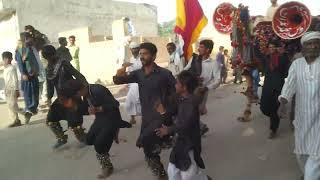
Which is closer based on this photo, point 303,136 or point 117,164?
point 303,136

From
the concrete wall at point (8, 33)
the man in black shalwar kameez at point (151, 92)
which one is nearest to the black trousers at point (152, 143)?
the man in black shalwar kameez at point (151, 92)

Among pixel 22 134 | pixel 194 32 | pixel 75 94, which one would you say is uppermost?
pixel 194 32

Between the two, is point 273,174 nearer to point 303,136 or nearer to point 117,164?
point 303,136

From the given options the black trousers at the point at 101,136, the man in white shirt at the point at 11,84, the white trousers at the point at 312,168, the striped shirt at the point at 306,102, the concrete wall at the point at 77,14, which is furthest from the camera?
the concrete wall at the point at 77,14

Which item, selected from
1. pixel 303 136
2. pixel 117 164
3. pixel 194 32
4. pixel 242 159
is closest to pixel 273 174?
pixel 242 159

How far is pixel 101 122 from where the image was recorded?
516 centimetres

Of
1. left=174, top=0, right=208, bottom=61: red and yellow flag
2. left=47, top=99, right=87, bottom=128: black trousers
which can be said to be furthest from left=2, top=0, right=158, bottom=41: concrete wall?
left=174, top=0, right=208, bottom=61: red and yellow flag

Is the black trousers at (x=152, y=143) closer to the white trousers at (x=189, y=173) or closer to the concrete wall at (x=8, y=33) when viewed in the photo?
the white trousers at (x=189, y=173)

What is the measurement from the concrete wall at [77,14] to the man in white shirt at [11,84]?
52.9 ft

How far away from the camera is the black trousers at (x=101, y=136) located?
5117mm

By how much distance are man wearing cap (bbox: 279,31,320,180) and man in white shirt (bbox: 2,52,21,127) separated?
6.10m

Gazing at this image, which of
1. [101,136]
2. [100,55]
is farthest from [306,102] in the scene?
[100,55]

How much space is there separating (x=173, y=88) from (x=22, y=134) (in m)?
4.23

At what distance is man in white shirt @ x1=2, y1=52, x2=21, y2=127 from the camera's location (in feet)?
28.2
